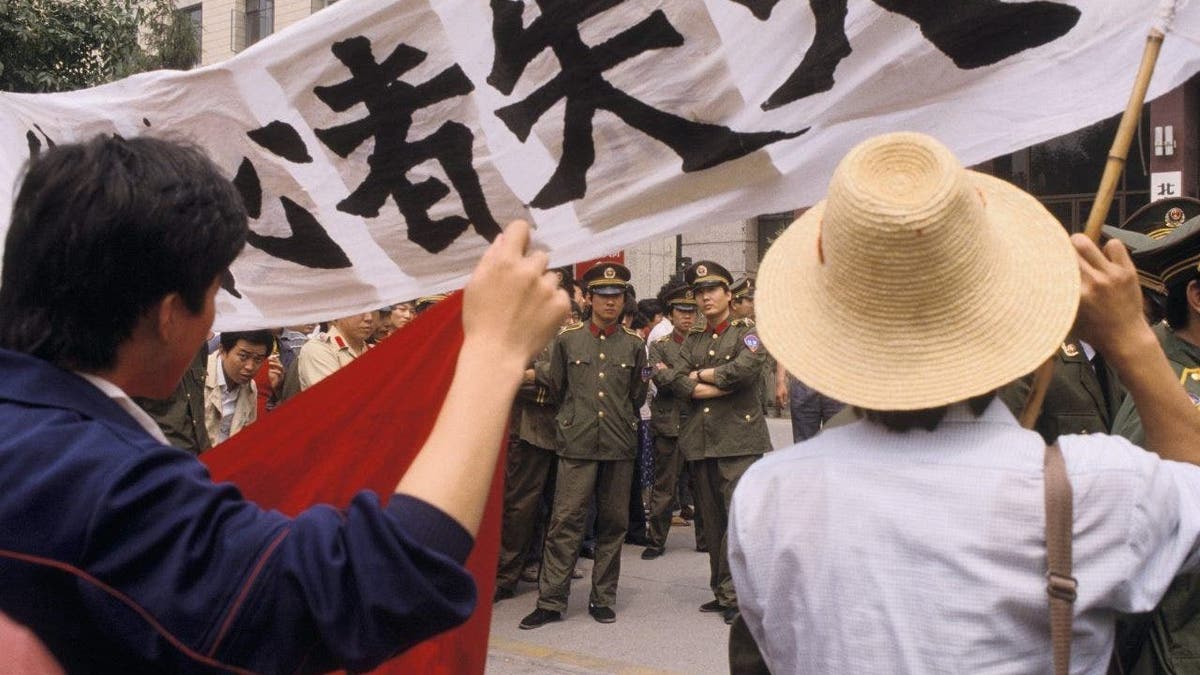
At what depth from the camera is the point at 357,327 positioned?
6324 millimetres

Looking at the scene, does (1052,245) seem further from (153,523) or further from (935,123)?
(153,523)

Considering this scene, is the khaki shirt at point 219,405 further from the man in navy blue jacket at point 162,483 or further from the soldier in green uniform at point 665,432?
the man in navy blue jacket at point 162,483

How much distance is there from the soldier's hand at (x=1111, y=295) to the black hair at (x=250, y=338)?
15.7 ft

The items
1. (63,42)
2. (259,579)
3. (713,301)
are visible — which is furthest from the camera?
(63,42)

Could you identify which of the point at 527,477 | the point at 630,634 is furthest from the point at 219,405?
the point at 630,634

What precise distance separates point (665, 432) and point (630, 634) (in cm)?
282

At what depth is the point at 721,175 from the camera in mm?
2328

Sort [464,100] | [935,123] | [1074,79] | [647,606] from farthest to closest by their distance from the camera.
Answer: [647,606] < [464,100] < [935,123] < [1074,79]

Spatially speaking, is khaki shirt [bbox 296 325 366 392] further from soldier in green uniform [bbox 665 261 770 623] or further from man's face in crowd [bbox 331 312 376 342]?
soldier in green uniform [bbox 665 261 770 623]

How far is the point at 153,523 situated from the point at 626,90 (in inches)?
59.4

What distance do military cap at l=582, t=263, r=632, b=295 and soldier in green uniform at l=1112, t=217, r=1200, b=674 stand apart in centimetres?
428

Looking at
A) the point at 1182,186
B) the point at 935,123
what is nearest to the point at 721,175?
the point at 935,123

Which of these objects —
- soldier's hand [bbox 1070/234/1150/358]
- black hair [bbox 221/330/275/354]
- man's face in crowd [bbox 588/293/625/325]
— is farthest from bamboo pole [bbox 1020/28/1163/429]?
man's face in crowd [bbox 588/293/625/325]

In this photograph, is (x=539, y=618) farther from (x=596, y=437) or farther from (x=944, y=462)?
(x=944, y=462)
